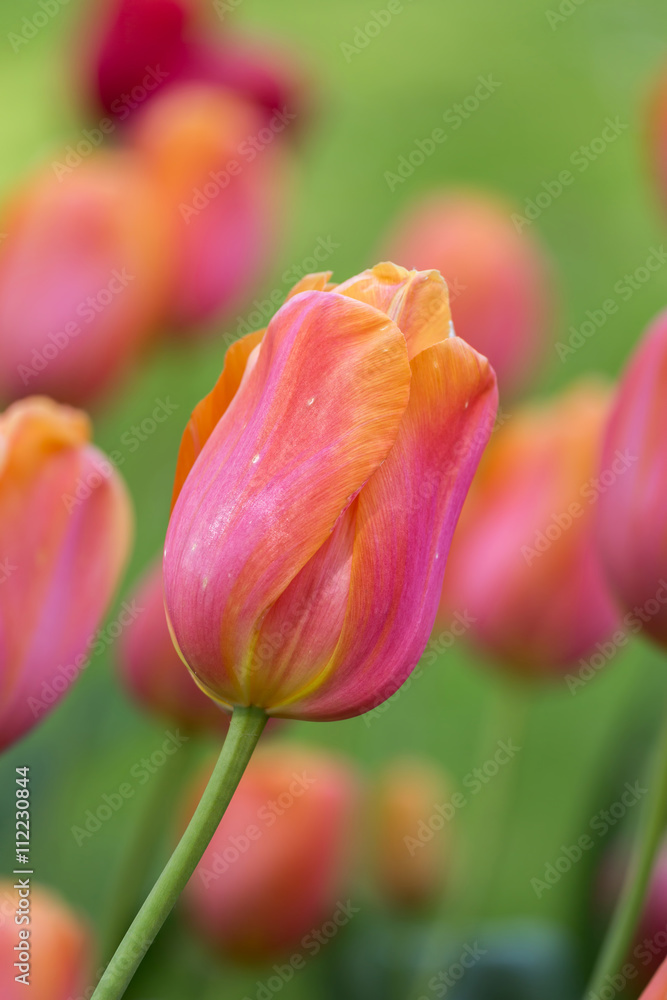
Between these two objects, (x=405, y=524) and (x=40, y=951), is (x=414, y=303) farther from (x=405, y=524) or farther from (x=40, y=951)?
(x=40, y=951)

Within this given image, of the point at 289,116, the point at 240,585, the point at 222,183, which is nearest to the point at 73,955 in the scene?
the point at 240,585

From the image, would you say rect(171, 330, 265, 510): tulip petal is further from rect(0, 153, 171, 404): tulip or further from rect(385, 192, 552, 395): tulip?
rect(385, 192, 552, 395): tulip

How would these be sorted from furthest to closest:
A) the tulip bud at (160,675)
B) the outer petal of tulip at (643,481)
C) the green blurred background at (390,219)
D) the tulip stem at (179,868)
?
the green blurred background at (390,219)
the tulip bud at (160,675)
the outer petal of tulip at (643,481)
the tulip stem at (179,868)

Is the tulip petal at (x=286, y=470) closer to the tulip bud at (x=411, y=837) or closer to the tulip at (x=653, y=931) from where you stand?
the tulip at (x=653, y=931)

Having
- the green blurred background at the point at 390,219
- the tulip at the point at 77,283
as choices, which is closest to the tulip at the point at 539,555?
the green blurred background at the point at 390,219

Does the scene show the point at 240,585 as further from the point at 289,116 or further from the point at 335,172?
the point at 335,172

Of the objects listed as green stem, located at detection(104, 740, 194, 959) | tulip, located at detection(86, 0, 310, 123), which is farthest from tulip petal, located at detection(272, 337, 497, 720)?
tulip, located at detection(86, 0, 310, 123)
